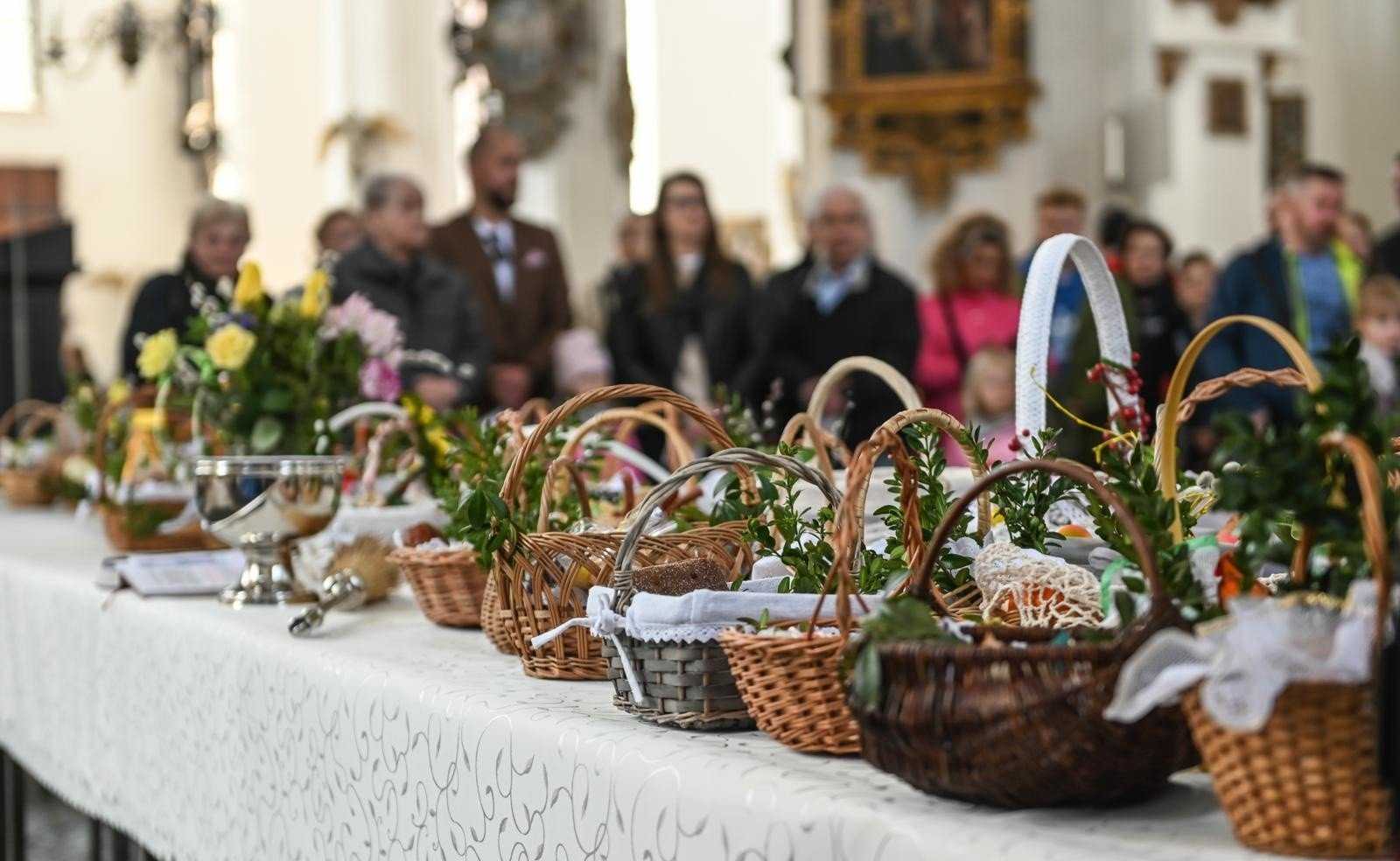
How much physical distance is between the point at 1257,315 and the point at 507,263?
7.84 feet

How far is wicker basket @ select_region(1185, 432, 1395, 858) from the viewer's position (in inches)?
52.0

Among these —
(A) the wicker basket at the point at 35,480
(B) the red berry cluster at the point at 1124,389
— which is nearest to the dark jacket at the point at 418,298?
(A) the wicker basket at the point at 35,480

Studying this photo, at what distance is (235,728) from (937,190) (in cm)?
869

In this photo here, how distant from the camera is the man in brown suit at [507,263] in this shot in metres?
6.46

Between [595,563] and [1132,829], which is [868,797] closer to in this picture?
[1132,829]

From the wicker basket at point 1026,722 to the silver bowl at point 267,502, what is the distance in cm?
189

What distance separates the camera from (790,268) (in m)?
6.04

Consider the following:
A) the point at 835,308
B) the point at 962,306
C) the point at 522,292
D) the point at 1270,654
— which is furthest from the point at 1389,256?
the point at 1270,654

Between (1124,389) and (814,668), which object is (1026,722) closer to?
(814,668)

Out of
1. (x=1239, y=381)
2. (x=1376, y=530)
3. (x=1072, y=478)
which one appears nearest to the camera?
(x=1376, y=530)

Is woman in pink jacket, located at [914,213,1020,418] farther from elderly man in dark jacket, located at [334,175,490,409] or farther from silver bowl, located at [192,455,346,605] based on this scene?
silver bowl, located at [192,455,346,605]

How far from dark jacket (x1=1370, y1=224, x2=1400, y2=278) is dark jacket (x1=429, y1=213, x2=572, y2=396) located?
104 inches

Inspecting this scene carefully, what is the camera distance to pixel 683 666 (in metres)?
1.86

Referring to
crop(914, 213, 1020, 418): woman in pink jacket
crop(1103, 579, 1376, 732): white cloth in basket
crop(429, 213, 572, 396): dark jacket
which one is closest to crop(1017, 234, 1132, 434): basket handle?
crop(1103, 579, 1376, 732): white cloth in basket
